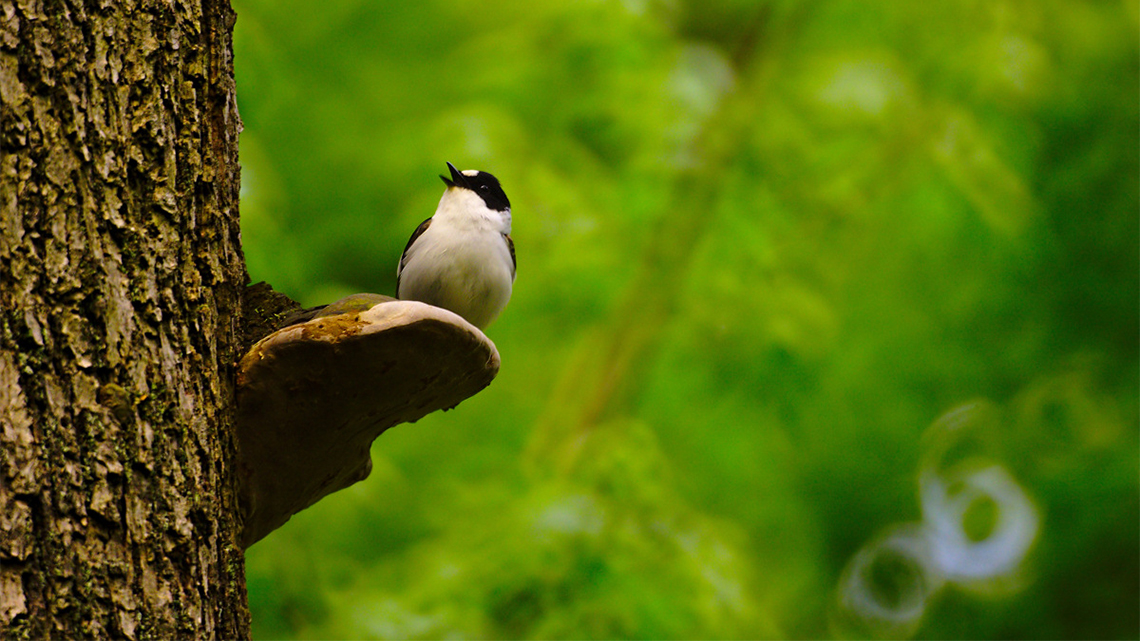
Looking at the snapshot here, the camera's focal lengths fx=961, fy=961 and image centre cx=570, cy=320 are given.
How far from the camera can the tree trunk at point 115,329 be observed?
1.74 m

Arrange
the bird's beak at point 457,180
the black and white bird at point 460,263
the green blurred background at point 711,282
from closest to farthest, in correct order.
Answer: the black and white bird at point 460,263
the bird's beak at point 457,180
the green blurred background at point 711,282

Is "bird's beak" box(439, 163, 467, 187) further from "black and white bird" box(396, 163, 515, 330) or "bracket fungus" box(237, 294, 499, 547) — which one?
"bracket fungus" box(237, 294, 499, 547)

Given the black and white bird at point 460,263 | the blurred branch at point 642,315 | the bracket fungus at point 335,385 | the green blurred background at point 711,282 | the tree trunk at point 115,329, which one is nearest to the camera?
the tree trunk at point 115,329

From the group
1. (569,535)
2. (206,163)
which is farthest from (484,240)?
(206,163)

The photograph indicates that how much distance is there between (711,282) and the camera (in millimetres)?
4938

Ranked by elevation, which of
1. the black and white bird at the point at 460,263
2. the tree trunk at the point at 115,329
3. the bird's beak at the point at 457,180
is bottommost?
the tree trunk at the point at 115,329

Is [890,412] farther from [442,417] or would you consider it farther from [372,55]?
[372,55]

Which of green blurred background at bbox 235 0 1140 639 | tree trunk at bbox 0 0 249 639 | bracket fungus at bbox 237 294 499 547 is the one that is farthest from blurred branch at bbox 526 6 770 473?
tree trunk at bbox 0 0 249 639

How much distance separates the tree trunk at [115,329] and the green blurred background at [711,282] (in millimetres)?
1564

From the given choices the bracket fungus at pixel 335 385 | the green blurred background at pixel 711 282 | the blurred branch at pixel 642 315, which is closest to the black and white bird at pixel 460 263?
the green blurred background at pixel 711 282

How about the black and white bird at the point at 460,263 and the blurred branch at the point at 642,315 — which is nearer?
the black and white bird at the point at 460,263

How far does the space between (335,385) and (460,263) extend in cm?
140

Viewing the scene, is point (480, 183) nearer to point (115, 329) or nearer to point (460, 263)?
point (460, 263)

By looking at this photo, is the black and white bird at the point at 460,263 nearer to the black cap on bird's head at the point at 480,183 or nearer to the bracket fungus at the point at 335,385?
the black cap on bird's head at the point at 480,183
